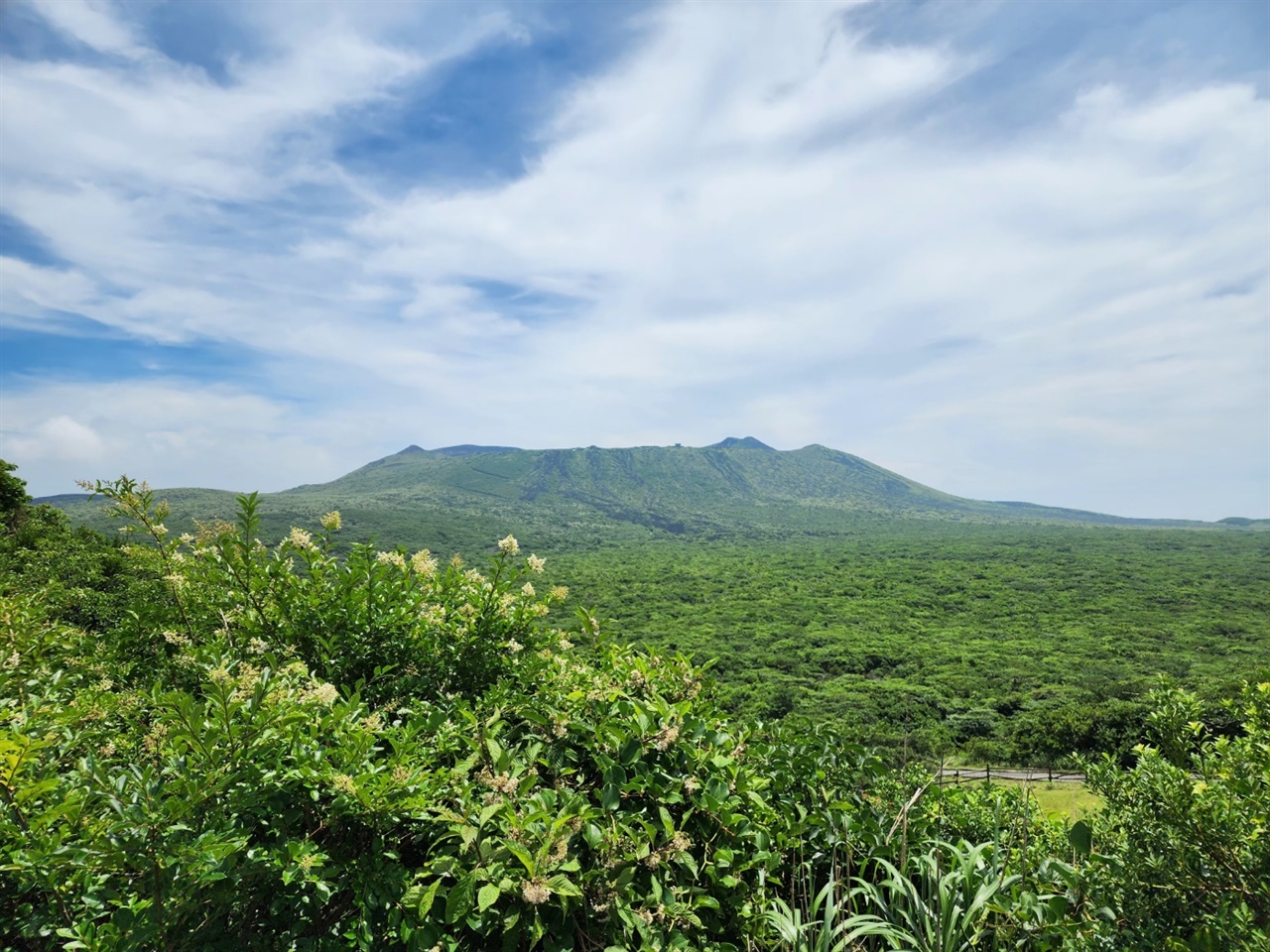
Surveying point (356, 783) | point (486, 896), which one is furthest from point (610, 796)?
point (356, 783)

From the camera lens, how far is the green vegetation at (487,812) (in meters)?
1.50

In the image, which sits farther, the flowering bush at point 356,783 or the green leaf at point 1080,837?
the green leaf at point 1080,837

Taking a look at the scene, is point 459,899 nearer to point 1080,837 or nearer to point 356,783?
point 356,783

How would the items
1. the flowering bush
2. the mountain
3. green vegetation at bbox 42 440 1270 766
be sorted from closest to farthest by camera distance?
the flowering bush < green vegetation at bbox 42 440 1270 766 < the mountain

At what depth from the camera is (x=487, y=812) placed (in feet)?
5.45

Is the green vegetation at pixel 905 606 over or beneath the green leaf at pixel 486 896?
beneath

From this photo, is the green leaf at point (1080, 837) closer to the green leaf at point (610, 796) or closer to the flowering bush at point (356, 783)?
the flowering bush at point (356, 783)

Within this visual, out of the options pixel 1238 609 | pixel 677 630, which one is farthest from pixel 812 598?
pixel 1238 609

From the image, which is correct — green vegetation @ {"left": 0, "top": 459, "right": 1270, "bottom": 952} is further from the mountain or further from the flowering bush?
the mountain

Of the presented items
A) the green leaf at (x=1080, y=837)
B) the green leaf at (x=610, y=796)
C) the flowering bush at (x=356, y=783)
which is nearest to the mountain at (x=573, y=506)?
the flowering bush at (x=356, y=783)

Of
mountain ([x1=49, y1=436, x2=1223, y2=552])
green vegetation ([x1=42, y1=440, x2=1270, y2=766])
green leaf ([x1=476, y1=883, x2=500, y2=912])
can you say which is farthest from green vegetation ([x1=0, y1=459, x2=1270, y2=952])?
mountain ([x1=49, y1=436, x2=1223, y2=552])

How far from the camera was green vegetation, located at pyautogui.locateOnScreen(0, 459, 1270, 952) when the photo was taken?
1498 mm

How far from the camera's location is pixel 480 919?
5.23 feet

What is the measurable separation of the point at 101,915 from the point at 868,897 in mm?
2168
